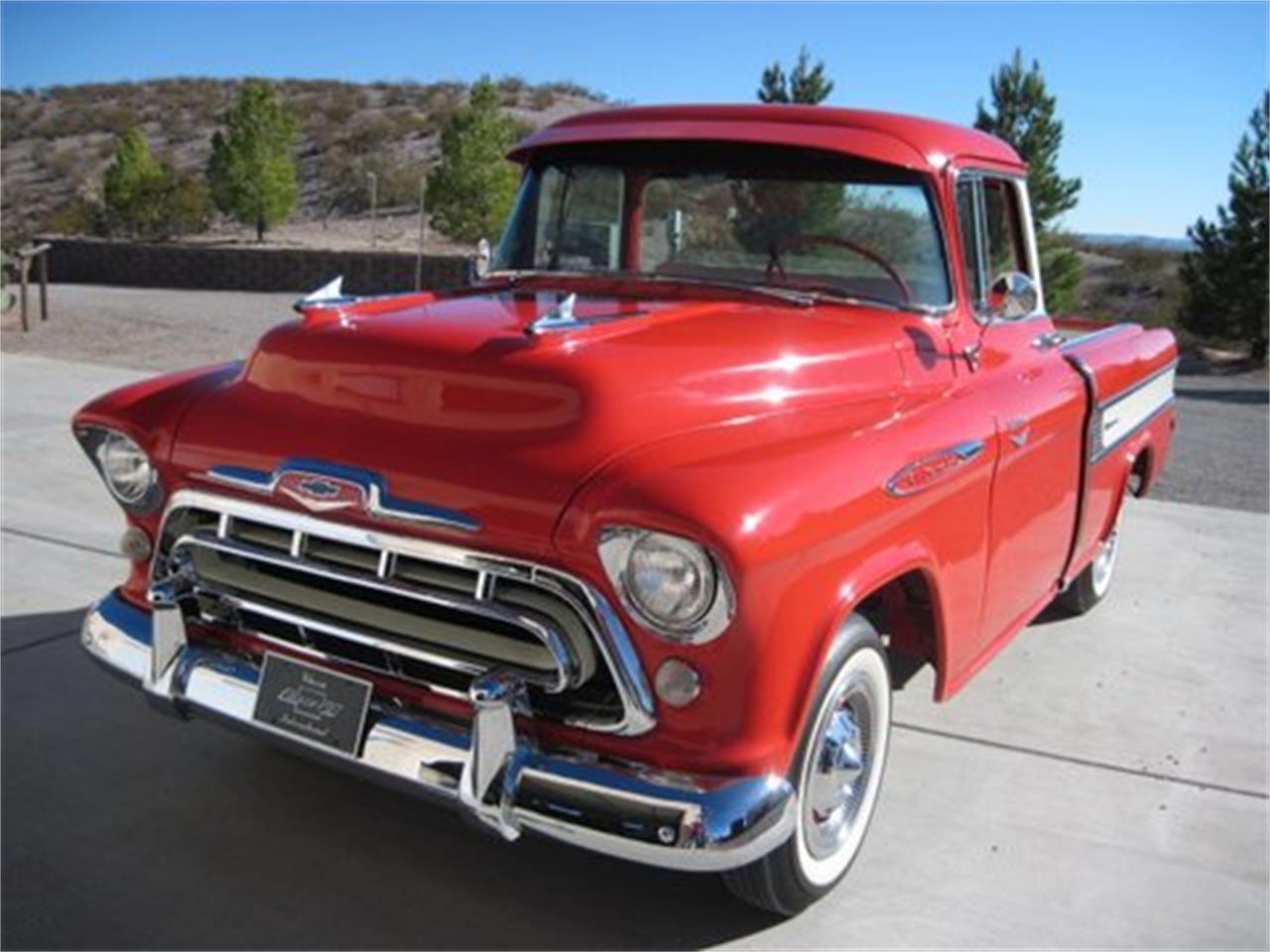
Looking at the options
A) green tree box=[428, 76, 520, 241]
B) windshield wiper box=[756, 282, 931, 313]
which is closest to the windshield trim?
windshield wiper box=[756, 282, 931, 313]

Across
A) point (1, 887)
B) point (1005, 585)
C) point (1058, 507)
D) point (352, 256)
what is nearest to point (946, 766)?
point (1005, 585)

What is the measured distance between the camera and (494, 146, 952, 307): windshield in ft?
11.8

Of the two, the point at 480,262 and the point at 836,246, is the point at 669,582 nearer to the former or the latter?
the point at 836,246

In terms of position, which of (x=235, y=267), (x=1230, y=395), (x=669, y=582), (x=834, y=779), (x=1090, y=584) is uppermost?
(x=669, y=582)

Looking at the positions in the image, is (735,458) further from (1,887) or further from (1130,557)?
(1130,557)

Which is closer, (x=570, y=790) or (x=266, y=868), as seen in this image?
(x=570, y=790)

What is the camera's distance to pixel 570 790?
7.82 ft

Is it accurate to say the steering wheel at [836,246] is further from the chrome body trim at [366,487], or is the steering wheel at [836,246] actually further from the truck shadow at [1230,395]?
the truck shadow at [1230,395]

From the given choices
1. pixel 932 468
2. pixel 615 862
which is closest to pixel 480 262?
pixel 932 468

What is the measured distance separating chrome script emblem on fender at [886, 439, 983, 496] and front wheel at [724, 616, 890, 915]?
32 centimetres

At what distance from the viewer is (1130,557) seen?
20.5ft

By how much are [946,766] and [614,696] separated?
1597mm

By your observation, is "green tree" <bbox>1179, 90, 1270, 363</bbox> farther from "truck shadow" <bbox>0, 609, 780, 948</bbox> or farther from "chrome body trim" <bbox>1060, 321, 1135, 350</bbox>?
"truck shadow" <bbox>0, 609, 780, 948</bbox>

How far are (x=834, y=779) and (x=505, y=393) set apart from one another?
3.84ft
